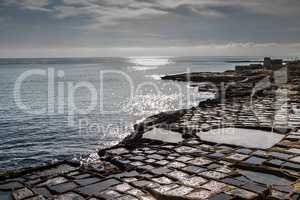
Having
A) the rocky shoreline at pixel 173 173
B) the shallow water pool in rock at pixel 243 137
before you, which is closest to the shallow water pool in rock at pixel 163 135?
the rocky shoreline at pixel 173 173

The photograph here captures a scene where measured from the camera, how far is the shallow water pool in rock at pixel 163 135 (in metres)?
16.6

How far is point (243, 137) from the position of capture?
1645cm

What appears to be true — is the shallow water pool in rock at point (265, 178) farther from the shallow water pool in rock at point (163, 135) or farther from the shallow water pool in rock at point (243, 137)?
the shallow water pool in rock at point (163, 135)

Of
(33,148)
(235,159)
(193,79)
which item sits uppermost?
(193,79)

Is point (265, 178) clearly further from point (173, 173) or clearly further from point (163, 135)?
point (163, 135)

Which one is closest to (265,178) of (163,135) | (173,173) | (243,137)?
(173,173)

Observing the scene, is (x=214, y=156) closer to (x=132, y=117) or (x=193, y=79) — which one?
(x=132, y=117)

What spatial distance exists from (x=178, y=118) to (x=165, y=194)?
1421 centimetres

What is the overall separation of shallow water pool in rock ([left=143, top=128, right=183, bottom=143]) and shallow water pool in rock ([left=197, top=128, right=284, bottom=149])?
1.24 meters

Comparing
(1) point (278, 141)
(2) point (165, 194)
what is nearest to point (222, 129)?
(1) point (278, 141)

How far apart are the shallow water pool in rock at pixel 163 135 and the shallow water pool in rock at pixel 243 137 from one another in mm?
1244

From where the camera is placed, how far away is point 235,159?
12.6 m

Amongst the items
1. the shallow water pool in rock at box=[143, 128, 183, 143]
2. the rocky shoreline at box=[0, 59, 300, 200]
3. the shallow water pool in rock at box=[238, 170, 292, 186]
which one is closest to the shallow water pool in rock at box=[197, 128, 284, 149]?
the rocky shoreline at box=[0, 59, 300, 200]

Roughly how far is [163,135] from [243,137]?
4.32 meters
